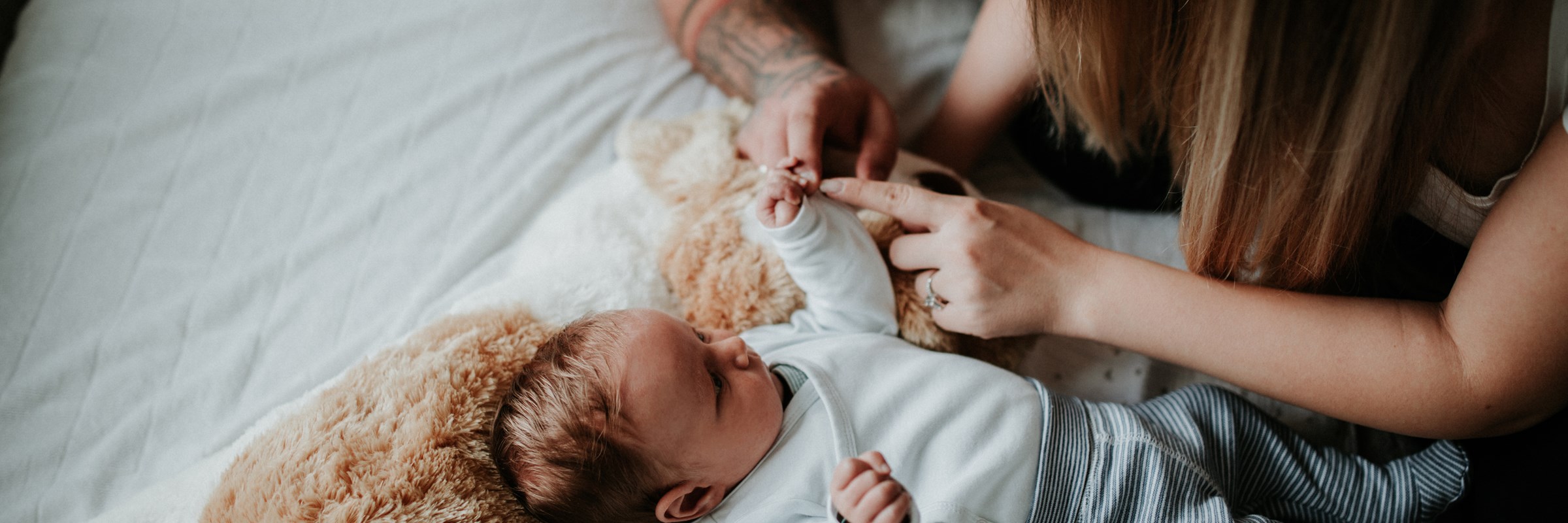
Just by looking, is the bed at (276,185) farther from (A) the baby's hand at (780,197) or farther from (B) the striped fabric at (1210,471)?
(A) the baby's hand at (780,197)

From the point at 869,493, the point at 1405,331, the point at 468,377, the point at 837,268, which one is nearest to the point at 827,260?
the point at 837,268

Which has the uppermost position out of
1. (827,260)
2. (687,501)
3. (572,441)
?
(827,260)

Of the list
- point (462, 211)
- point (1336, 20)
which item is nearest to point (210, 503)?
point (462, 211)

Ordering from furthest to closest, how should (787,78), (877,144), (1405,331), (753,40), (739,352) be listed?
(753,40) < (787,78) < (877,144) < (739,352) < (1405,331)

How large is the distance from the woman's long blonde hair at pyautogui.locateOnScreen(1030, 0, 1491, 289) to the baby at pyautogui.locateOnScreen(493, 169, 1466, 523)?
209 mm

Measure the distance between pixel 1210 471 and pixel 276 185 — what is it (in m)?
1.25

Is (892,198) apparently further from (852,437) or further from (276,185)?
(276,185)

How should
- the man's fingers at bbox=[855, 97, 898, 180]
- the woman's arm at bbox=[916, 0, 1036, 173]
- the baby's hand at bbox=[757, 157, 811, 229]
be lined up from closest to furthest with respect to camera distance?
the baby's hand at bbox=[757, 157, 811, 229], the man's fingers at bbox=[855, 97, 898, 180], the woman's arm at bbox=[916, 0, 1036, 173]

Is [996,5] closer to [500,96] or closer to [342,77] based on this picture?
[500,96]

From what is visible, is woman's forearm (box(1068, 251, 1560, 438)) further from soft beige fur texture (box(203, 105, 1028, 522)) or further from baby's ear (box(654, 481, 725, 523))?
baby's ear (box(654, 481, 725, 523))

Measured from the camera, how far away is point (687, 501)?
0.81 m

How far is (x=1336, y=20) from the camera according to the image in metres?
0.54

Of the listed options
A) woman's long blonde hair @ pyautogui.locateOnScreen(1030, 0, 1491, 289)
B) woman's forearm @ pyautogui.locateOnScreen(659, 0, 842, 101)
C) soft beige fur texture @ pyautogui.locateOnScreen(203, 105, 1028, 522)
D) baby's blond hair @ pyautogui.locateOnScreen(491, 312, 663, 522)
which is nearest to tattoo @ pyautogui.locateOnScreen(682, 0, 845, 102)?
woman's forearm @ pyautogui.locateOnScreen(659, 0, 842, 101)

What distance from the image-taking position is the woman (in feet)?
1.89
